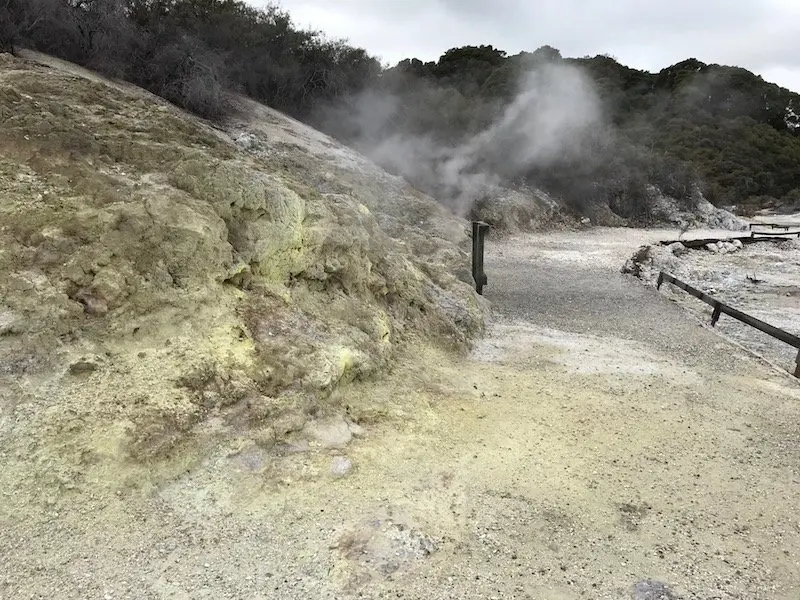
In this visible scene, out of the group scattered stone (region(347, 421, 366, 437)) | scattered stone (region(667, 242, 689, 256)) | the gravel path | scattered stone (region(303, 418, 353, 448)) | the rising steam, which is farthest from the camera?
the rising steam

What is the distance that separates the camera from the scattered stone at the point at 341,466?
15.6 ft

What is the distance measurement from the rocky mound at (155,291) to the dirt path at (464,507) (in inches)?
16.2

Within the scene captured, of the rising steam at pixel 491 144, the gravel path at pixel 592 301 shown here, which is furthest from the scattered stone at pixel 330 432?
the rising steam at pixel 491 144

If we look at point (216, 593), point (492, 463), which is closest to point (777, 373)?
point (492, 463)

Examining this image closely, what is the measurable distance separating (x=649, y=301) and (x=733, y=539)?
26.4 feet

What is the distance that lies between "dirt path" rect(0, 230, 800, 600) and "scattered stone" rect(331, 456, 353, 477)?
0.01 metres

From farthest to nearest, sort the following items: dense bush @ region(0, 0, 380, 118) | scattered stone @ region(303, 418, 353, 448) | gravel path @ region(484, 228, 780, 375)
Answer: dense bush @ region(0, 0, 380, 118) → gravel path @ region(484, 228, 780, 375) → scattered stone @ region(303, 418, 353, 448)

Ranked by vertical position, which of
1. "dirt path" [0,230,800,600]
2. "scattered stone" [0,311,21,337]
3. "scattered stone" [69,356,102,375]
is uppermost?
"scattered stone" [0,311,21,337]

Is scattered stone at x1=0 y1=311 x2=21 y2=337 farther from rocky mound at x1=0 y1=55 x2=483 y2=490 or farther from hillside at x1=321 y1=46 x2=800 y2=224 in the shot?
hillside at x1=321 y1=46 x2=800 y2=224

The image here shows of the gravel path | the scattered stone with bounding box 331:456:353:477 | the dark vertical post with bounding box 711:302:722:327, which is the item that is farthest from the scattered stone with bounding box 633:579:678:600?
the dark vertical post with bounding box 711:302:722:327

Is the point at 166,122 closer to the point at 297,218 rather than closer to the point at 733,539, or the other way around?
the point at 297,218

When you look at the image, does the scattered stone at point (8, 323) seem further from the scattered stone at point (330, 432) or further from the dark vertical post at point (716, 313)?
the dark vertical post at point (716, 313)

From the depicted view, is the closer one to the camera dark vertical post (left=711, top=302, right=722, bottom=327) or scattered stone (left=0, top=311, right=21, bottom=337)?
scattered stone (left=0, top=311, right=21, bottom=337)

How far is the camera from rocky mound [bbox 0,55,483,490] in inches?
178
